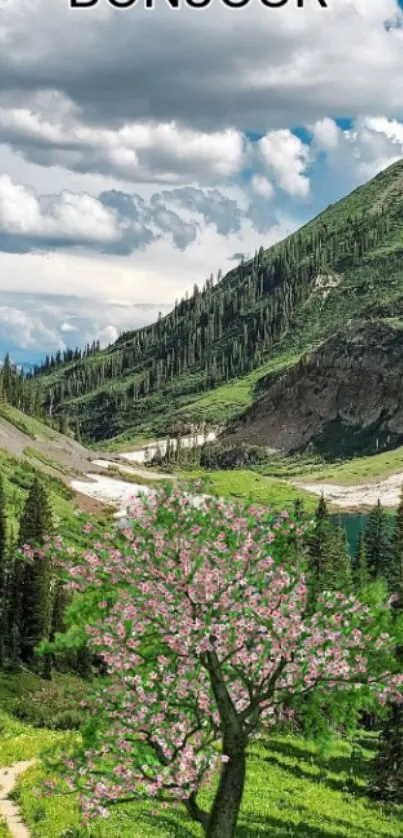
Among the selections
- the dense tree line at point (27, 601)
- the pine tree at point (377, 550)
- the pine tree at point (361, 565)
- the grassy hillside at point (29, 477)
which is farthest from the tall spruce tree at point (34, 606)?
the pine tree at point (377, 550)

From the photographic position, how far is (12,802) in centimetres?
2548

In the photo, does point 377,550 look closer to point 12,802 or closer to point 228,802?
point 12,802

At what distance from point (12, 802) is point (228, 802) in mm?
9462

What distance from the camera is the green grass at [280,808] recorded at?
2358cm

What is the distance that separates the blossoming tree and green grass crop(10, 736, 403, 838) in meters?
2.73

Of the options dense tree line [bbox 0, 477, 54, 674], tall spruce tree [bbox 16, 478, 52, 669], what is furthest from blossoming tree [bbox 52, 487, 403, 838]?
tall spruce tree [bbox 16, 478, 52, 669]

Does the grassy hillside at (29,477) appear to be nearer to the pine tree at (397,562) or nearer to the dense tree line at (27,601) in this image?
the dense tree line at (27,601)

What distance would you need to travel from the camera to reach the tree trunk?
63.0ft

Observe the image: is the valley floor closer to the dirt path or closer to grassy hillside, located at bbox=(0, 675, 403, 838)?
grassy hillside, located at bbox=(0, 675, 403, 838)

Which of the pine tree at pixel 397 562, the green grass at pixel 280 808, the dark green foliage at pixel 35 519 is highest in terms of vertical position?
the dark green foliage at pixel 35 519

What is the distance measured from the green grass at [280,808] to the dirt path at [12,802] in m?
0.28

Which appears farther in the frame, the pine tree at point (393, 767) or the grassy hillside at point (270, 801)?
the pine tree at point (393, 767)

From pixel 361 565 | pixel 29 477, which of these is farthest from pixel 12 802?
pixel 29 477

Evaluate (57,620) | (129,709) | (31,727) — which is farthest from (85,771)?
(57,620)
